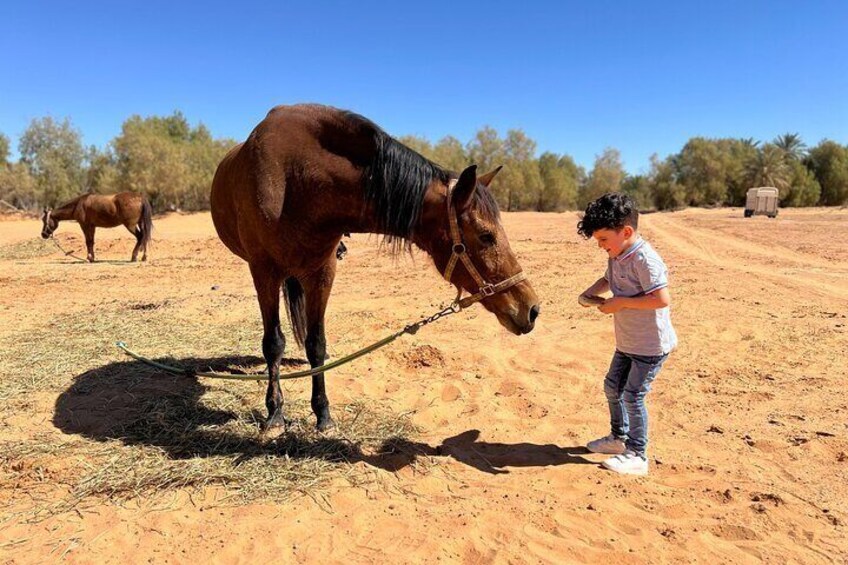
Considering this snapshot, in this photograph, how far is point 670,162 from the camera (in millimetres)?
55219

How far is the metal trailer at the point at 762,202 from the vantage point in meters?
30.5

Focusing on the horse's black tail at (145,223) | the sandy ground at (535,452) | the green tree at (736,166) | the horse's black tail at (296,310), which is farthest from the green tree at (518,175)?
the horse's black tail at (296,310)

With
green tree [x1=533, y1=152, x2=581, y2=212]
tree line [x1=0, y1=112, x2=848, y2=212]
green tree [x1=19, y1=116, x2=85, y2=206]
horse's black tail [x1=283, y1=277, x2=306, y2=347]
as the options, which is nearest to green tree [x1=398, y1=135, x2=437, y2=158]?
tree line [x1=0, y1=112, x2=848, y2=212]

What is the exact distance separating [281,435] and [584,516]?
2.08 meters

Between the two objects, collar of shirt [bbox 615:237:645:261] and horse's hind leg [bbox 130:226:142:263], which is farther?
horse's hind leg [bbox 130:226:142:263]

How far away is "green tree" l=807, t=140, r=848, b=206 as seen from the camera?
51.8 m

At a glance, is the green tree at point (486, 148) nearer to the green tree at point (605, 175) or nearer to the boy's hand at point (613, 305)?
the green tree at point (605, 175)

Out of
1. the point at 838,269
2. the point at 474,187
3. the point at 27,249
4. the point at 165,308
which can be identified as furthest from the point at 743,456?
the point at 27,249

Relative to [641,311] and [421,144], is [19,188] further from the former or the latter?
[641,311]

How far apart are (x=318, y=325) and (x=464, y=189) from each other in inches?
62.8

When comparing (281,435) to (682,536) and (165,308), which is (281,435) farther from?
(165,308)

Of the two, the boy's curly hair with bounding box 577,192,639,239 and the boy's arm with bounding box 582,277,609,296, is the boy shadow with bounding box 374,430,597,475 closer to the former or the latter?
the boy's arm with bounding box 582,277,609,296

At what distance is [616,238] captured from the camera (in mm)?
2877

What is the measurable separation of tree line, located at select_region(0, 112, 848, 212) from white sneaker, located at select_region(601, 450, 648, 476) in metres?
36.2
